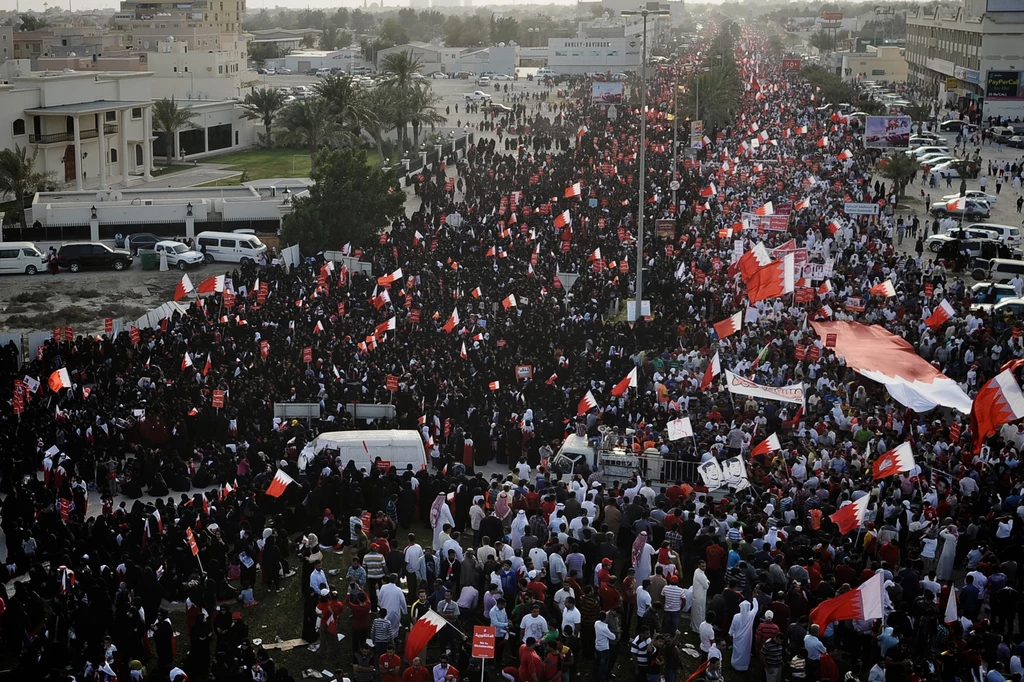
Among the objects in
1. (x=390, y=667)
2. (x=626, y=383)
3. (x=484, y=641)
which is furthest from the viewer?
(x=626, y=383)

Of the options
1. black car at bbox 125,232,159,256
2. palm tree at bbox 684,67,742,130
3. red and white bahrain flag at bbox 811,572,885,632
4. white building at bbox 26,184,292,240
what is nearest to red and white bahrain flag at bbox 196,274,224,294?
black car at bbox 125,232,159,256

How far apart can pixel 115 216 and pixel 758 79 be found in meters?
72.9

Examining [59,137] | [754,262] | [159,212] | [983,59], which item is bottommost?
[159,212]

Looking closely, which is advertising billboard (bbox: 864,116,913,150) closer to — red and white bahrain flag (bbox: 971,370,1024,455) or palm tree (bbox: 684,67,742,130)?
palm tree (bbox: 684,67,742,130)

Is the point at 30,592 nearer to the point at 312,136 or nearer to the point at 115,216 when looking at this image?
the point at 115,216

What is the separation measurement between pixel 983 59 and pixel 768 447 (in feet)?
217

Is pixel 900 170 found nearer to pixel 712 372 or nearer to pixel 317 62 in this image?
pixel 712 372

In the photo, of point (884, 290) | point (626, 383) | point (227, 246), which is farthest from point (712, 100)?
point (626, 383)

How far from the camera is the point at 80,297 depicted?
114ft

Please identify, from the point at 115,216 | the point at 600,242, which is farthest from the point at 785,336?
the point at 115,216

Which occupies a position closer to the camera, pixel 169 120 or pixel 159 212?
pixel 159 212

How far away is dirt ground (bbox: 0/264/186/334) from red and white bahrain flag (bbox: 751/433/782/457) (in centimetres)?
1883

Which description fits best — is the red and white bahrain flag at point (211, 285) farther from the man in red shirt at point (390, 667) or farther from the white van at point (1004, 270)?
the white van at point (1004, 270)

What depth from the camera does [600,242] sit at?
3416 centimetres
